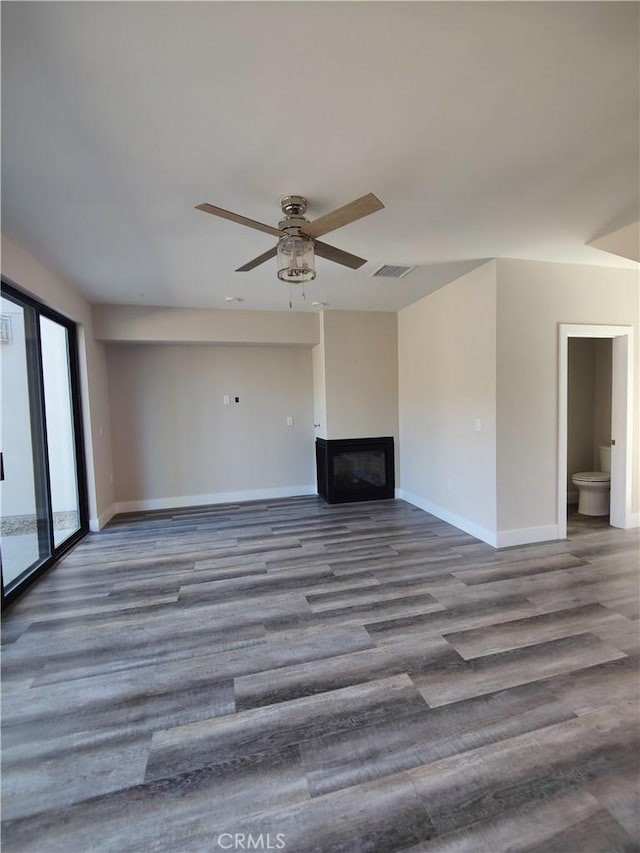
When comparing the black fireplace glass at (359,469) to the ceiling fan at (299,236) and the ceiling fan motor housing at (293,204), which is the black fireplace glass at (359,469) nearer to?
the ceiling fan at (299,236)

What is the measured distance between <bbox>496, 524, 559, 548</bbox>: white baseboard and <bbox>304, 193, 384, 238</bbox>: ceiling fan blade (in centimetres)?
313

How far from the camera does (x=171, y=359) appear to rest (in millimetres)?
5438

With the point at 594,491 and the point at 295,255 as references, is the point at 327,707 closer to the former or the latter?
the point at 295,255

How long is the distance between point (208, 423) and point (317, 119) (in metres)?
4.43

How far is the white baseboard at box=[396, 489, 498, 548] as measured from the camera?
148 inches

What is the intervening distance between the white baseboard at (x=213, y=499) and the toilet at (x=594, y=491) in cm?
359

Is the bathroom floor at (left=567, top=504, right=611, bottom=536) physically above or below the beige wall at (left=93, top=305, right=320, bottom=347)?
below

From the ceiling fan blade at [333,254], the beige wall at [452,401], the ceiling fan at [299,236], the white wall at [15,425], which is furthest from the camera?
the beige wall at [452,401]

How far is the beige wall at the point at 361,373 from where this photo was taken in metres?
5.32

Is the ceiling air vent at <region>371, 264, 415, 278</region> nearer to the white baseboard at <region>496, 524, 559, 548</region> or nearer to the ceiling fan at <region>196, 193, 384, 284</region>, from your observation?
the ceiling fan at <region>196, 193, 384, 284</region>

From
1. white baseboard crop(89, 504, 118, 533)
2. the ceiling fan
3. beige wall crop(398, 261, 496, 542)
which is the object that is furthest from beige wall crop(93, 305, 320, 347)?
the ceiling fan

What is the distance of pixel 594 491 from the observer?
458 cm

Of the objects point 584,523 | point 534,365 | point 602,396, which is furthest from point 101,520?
point 602,396

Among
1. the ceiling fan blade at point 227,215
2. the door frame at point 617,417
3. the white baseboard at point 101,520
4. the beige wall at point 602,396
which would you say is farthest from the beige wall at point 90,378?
the beige wall at point 602,396
